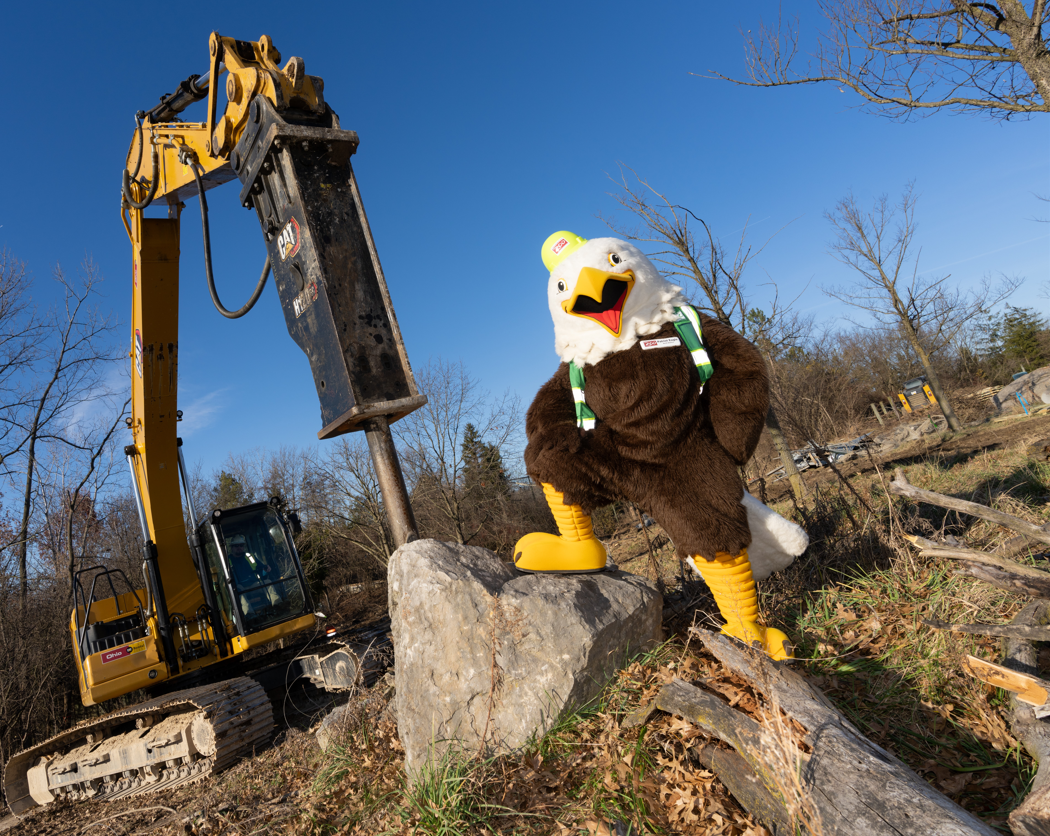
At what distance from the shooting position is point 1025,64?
253 inches

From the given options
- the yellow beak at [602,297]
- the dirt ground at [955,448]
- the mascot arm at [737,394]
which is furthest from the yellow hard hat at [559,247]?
the dirt ground at [955,448]

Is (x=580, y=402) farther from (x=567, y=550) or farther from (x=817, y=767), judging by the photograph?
(x=817, y=767)

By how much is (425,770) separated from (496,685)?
44cm

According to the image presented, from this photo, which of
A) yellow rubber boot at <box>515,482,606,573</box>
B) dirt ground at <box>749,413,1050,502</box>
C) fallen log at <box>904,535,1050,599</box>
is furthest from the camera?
dirt ground at <box>749,413,1050,502</box>

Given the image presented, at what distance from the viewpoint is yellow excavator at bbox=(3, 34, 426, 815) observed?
9.78ft

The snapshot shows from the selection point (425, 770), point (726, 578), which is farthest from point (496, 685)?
point (726, 578)

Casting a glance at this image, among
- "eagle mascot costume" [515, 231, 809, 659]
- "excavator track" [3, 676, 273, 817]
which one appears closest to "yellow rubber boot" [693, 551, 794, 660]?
"eagle mascot costume" [515, 231, 809, 659]

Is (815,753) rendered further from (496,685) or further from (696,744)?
(496,685)

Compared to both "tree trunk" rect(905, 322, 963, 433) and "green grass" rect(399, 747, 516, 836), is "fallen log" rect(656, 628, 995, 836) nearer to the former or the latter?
"green grass" rect(399, 747, 516, 836)

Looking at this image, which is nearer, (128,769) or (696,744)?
(696,744)

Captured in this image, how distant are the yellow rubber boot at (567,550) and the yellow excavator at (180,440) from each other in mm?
675

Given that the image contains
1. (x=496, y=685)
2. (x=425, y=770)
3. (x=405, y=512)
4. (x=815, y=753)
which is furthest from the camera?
(x=405, y=512)

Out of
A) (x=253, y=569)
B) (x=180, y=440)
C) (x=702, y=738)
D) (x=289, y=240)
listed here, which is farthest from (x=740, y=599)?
(x=180, y=440)

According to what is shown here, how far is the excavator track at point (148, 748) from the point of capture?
17.3 feet
